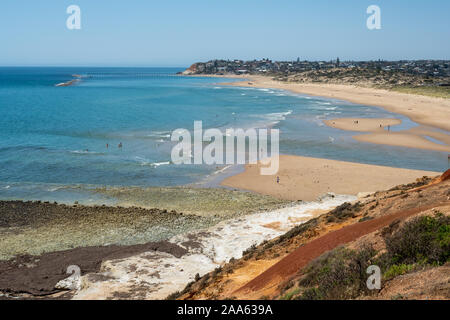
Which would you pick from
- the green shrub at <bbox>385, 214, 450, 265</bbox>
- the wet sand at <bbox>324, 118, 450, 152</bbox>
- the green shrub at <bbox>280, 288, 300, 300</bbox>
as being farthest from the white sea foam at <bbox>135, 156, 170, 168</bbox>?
the green shrub at <bbox>385, 214, 450, 265</bbox>

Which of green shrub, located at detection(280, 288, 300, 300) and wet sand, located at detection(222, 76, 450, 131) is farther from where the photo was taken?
wet sand, located at detection(222, 76, 450, 131)

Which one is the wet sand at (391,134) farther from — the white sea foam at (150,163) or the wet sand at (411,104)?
the white sea foam at (150,163)

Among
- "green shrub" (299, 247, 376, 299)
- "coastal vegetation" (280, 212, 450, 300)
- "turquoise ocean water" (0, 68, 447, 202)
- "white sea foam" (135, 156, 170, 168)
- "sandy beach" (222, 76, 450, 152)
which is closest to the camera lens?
"green shrub" (299, 247, 376, 299)

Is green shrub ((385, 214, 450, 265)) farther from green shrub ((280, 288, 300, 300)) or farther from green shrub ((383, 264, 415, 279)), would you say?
green shrub ((280, 288, 300, 300))

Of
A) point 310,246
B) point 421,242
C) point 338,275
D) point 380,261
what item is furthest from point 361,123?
point 338,275

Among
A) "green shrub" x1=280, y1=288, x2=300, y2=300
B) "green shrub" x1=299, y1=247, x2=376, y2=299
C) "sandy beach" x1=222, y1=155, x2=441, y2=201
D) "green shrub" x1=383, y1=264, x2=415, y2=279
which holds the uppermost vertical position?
"green shrub" x1=383, y1=264, x2=415, y2=279

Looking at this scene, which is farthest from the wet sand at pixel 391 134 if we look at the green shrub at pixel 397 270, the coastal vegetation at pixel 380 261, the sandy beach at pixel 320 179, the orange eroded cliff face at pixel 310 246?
the green shrub at pixel 397 270

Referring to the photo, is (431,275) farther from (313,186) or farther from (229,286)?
(313,186)
